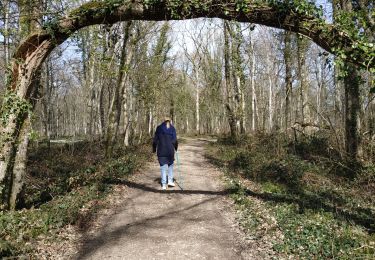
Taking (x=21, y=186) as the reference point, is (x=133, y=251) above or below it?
below

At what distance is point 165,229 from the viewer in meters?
7.95

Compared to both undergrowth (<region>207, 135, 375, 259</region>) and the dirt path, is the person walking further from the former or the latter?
undergrowth (<region>207, 135, 375, 259</region>)

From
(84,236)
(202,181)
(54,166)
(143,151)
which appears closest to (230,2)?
(84,236)

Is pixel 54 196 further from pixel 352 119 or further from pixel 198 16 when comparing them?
pixel 352 119

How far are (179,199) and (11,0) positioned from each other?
287 inches

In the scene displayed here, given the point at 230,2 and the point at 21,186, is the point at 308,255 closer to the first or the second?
the point at 230,2

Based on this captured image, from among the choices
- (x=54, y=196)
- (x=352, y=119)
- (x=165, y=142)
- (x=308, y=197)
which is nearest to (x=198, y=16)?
(x=165, y=142)

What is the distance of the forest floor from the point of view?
6.72m

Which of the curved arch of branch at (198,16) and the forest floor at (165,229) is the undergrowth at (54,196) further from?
the curved arch of branch at (198,16)

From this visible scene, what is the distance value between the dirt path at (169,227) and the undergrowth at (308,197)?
→ 0.68m

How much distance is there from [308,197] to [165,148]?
4.65 meters

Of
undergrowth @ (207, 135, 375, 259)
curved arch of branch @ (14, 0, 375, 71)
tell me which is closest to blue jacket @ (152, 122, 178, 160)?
undergrowth @ (207, 135, 375, 259)

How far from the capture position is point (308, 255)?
20.6 feet

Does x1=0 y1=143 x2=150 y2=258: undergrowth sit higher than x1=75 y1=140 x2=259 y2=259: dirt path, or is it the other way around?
x1=0 y1=143 x2=150 y2=258: undergrowth
